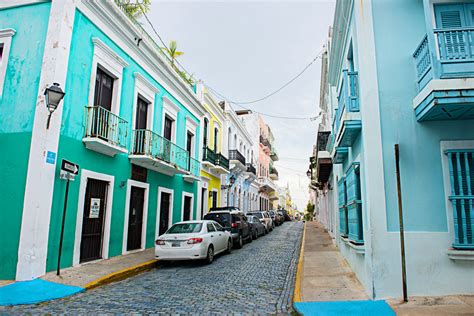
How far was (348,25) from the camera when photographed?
8.16 meters

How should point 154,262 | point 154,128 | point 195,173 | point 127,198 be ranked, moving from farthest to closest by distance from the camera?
point 195,173 < point 154,128 < point 127,198 < point 154,262

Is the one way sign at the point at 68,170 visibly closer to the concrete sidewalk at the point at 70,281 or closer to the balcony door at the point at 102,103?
the balcony door at the point at 102,103

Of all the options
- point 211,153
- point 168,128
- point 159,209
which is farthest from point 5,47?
point 211,153

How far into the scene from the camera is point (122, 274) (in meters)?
8.53

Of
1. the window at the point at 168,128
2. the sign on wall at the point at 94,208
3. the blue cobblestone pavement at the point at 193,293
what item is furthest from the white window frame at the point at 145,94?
the blue cobblestone pavement at the point at 193,293

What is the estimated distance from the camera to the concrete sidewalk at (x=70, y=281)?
645cm

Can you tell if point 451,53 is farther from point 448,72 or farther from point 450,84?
point 450,84

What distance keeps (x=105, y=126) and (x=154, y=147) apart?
2.67 metres

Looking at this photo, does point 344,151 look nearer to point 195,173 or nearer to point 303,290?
point 303,290

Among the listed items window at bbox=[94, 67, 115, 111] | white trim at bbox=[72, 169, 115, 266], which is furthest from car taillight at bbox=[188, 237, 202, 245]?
window at bbox=[94, 67, 115, 111]

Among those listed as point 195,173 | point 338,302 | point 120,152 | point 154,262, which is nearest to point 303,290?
point 338,302

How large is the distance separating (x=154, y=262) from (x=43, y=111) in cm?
523

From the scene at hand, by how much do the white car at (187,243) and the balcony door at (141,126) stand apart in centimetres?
306

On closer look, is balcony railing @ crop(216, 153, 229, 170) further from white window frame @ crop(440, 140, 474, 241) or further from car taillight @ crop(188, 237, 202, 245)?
white window frame @ crop(440, 140, 474, 241)
